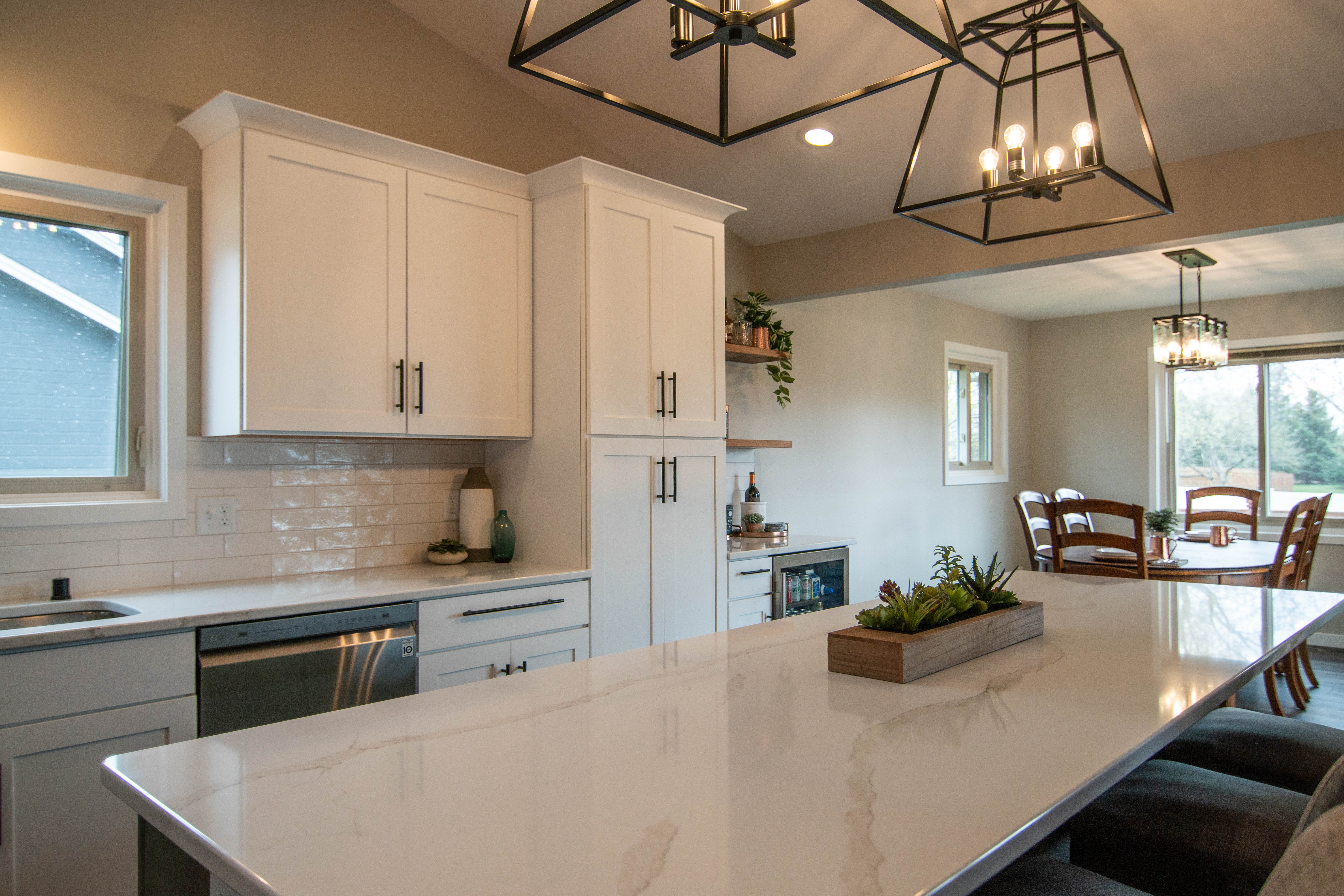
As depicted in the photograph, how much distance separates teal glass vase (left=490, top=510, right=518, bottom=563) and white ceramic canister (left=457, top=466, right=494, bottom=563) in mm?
60

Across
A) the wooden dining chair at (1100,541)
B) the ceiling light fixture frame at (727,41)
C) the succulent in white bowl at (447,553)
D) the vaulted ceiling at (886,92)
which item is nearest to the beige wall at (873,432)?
the vaulted ceiling at (886,92)

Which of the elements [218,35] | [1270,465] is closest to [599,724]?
[218,35]

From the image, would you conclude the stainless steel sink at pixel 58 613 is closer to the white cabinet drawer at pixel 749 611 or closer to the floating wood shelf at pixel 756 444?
the white cabinet drawer at pixel 749 611

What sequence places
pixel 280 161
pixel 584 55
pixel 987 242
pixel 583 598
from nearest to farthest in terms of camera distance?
pixel 987 242
pixel 280 161
pixel 583 598
pixel 584 55

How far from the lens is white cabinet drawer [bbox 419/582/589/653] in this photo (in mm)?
2562

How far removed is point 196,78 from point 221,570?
60.8 inches

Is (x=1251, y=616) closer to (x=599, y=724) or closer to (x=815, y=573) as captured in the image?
(x=599, y=724)

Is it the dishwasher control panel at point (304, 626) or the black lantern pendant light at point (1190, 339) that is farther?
the black lantern pendant light at point (1190, 339)

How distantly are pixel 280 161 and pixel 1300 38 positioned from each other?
3144mm

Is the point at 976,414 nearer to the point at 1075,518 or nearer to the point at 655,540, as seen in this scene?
the point at 1075,518

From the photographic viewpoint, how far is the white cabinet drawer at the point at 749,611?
11.8 ft

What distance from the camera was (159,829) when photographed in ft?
2.99

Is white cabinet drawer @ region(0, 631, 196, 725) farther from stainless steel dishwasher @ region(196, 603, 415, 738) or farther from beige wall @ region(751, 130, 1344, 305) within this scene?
beige wall @ region(751, 130, 1344, 305)

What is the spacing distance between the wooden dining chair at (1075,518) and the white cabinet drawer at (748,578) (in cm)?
225
